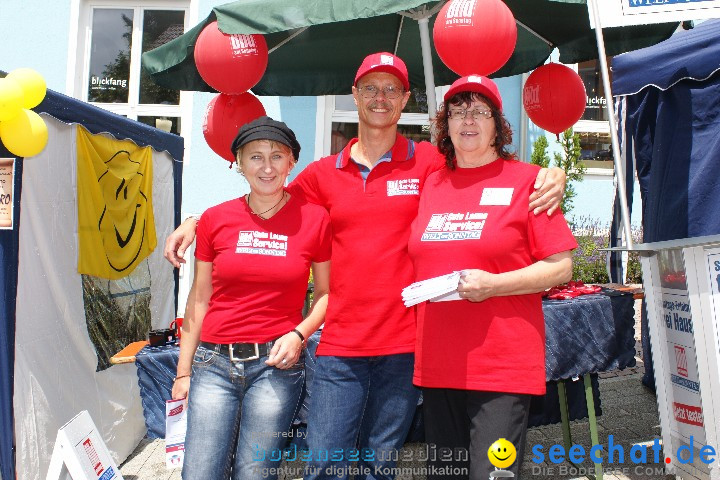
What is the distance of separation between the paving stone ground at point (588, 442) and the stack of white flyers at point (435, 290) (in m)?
1.95

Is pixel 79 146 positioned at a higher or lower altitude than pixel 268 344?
higher

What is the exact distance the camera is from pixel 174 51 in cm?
358

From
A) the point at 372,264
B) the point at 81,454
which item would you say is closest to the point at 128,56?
the point at 81,454

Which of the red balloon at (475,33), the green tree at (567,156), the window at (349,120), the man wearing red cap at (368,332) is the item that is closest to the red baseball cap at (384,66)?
the man wearing red cap at (368,332)

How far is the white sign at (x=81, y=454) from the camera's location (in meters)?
2.15

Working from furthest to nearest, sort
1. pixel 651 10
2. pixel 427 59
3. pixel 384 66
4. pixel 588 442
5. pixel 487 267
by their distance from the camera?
pixel 427 59, pixel 588 442, pixel 651 10, pixel 384 66, pixel 487 267

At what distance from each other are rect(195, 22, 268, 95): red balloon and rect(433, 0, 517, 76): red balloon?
109 cm

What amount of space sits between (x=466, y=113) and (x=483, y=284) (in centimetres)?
60

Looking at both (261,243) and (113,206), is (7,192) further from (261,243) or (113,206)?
(261,243)

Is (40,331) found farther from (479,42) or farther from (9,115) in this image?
(479,42)

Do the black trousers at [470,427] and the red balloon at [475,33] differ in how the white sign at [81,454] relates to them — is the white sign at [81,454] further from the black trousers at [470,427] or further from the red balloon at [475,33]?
the red balloon at [475,33]

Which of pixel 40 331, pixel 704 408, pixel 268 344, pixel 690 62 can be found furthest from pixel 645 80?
pixel 40 331

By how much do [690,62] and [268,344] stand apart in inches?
111

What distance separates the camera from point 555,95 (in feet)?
13.1
